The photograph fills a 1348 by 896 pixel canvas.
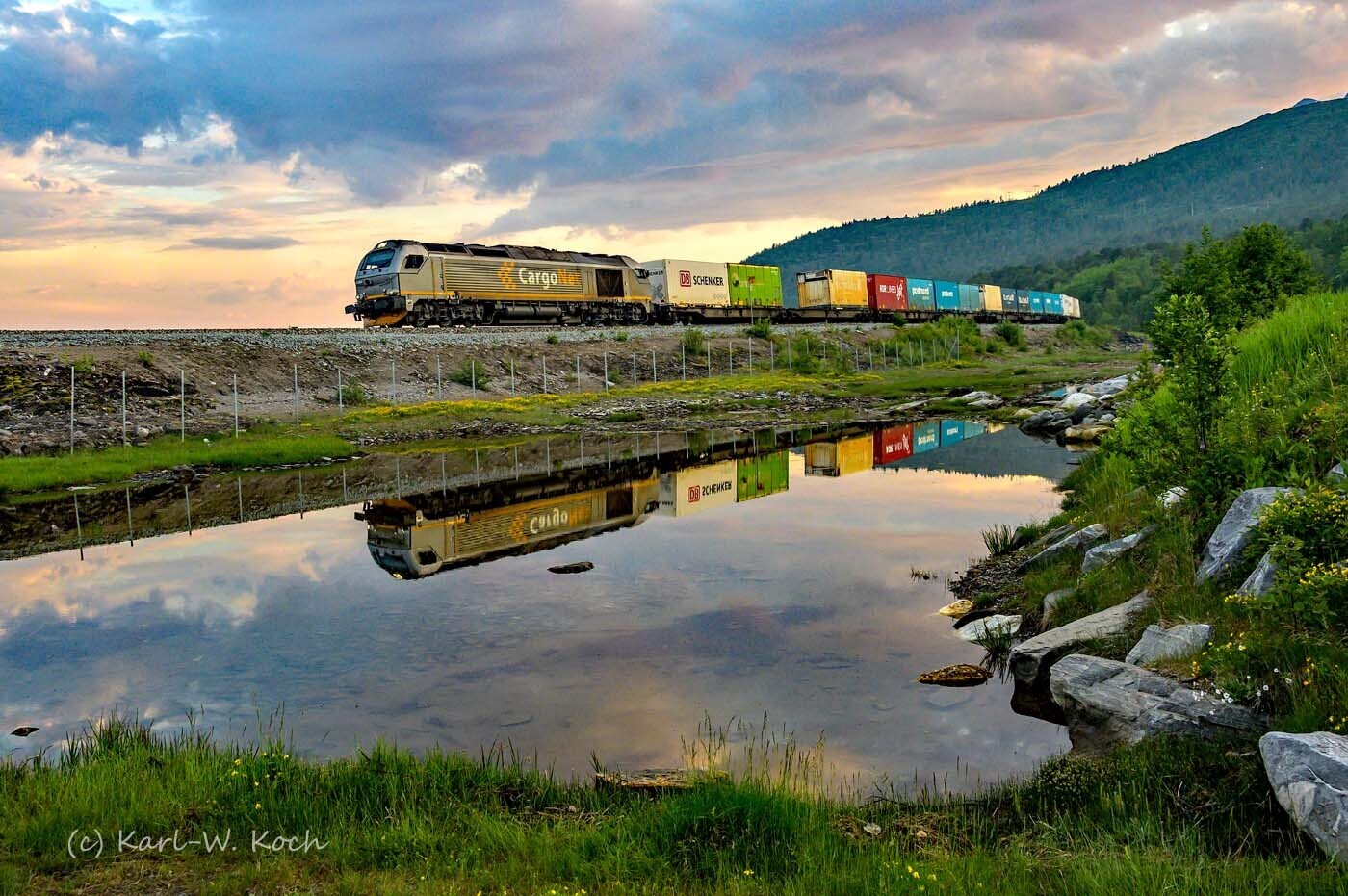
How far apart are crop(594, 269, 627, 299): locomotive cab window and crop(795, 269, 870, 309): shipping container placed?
2079cm

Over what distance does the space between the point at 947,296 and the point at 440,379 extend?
59.6m

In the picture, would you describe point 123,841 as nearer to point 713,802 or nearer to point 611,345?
point 713,802

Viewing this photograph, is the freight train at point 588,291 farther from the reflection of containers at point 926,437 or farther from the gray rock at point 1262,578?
the gray rock at point 1262,578

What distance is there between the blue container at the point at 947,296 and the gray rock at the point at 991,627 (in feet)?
256

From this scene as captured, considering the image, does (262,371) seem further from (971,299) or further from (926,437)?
(971,299)

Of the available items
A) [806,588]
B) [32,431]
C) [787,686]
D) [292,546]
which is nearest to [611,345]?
[32,431]

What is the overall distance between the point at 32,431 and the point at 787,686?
27190 mm

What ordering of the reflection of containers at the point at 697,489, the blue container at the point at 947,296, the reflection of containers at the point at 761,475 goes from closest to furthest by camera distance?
1. the reflection of containers at the point at 697,489
2. the reflection of containers at the point at 761,475
3. the blue container at the point at 947,296

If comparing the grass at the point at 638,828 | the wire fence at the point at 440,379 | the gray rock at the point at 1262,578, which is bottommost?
the grass at the point at 638,828

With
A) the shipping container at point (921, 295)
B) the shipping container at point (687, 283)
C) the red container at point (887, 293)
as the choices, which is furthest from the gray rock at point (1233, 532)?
A: the shipping container at point (921, 295)

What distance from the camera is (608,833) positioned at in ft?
21.7

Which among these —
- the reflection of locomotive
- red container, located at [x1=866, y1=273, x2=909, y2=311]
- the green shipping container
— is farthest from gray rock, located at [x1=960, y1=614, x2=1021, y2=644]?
red container, located at [x1=866, y1=273, x2=909, y2=311]

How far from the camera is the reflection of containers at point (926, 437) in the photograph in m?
31.9

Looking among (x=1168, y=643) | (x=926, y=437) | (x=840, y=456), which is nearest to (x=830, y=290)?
(x=926, y=437)
